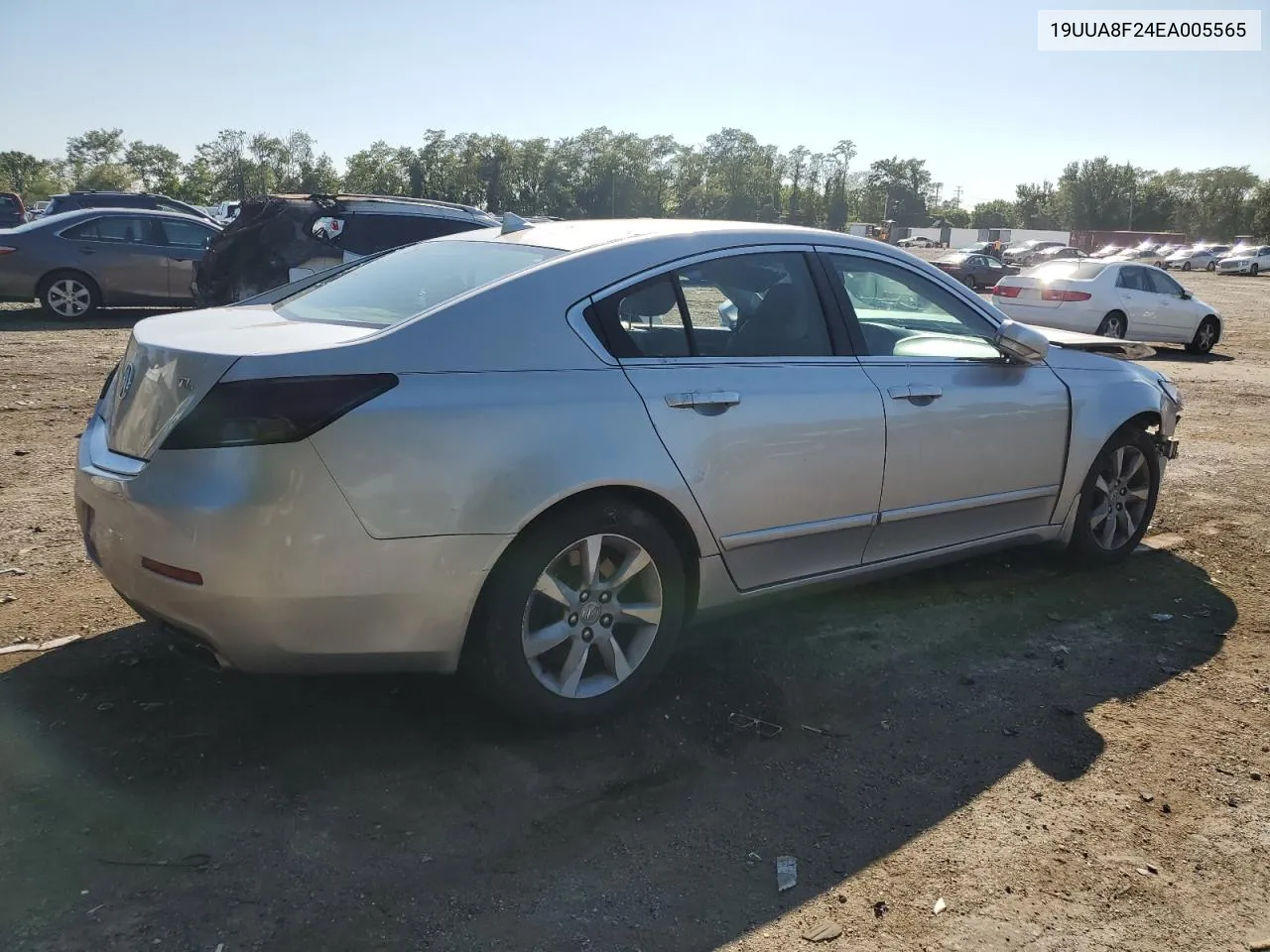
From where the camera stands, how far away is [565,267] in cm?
328

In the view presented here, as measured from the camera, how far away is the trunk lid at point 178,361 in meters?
2.78

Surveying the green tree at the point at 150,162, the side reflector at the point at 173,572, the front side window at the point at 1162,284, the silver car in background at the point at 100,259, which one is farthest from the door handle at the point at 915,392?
the green tree at the point at 150,162

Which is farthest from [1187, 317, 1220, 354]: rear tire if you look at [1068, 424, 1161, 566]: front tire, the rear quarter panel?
the rear quarter panel

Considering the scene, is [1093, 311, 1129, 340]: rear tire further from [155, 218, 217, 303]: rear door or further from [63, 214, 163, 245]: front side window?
[63, 214, 163, 245]: front side window

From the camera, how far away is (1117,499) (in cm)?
503

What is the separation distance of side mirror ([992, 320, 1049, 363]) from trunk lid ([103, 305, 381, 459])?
2.70 m

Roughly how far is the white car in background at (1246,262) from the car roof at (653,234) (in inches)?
2413

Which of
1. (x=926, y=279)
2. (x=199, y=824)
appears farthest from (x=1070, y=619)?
(x=199, y=824)

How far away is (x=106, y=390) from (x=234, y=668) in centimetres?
120

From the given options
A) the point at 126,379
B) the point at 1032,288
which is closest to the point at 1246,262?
the point at 1032,288

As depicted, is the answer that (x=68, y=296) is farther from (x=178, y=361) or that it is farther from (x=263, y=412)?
(x=263, y=412)

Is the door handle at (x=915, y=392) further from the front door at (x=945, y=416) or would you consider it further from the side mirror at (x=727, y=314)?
the side mirror at (x=727, y=314)

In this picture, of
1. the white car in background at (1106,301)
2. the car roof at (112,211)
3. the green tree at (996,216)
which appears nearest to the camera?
the car roof at (112,211)

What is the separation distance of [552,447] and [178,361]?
108 centimetres
